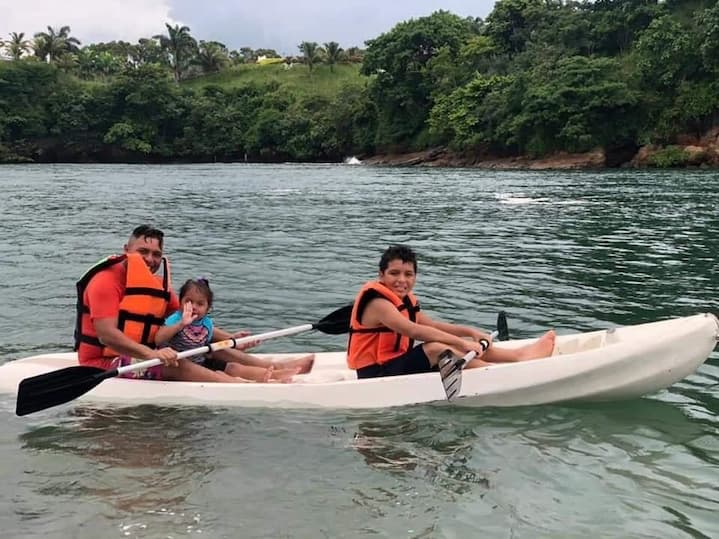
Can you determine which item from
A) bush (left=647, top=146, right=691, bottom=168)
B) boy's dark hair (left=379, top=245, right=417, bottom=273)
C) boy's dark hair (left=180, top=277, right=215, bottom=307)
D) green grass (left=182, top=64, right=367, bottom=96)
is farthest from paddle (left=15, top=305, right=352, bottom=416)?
green grass (left=182, top=64, right=367, bottom=96)

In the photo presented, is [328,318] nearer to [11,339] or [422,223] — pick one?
[11,339]

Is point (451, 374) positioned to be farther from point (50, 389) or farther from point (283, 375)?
point (50, 389)

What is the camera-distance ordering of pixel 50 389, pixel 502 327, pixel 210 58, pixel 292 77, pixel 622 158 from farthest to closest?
pixel 210 58 < pixel 292 77 < pixel 622 158 < pixel 502 327 < pixel 50 389

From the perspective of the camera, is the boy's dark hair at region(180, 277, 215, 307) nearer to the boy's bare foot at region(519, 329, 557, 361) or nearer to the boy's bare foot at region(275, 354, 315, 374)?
the boy's bare foot at region(275, 354, 315, 374)

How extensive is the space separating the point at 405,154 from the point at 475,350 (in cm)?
5244

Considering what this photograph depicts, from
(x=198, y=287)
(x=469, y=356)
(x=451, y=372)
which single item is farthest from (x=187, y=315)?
(x=469, y=356)

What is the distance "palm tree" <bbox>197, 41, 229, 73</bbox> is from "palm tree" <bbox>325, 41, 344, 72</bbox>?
13.3 m

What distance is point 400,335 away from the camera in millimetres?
5586

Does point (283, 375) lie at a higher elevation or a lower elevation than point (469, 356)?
lower

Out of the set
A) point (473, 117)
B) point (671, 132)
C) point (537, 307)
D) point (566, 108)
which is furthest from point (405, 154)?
point (537, 307)

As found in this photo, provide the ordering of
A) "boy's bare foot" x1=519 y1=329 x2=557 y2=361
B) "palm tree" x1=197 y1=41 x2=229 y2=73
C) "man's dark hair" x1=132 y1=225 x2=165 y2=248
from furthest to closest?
"palm tree" x1=197 y1=41 x2=229 y2=73
"boy's bare foot" x1=519 y1=329 x2=557 y2=361
"man's dark hair" x1=132 y1=225 x2=165 y2=248

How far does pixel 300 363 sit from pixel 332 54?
274 ft

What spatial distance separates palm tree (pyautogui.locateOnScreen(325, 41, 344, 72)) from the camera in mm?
85688

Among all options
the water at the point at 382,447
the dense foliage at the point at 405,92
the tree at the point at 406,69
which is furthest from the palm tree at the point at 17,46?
the water at the point at 382,447
